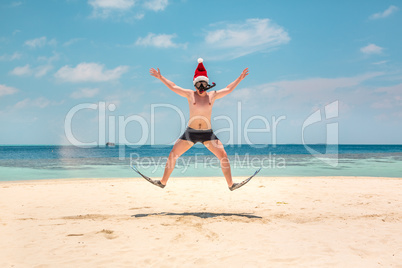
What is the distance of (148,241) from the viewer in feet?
14.0

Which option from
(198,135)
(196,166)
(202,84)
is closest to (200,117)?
(198,135)

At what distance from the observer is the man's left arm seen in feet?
19.2

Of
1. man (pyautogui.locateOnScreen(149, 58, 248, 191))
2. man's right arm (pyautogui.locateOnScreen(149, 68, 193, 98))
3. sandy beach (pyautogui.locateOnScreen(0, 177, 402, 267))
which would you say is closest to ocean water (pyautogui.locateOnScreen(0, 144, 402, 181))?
sandy beach (pyautogui.locateOnScreen(0, 177, 402, 267))

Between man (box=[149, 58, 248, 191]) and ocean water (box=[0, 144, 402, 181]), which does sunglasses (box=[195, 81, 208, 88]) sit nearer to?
man (box=[149, 58, 248, 191])

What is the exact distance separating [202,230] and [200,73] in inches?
114

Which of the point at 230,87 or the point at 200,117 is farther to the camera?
the point at 230,87

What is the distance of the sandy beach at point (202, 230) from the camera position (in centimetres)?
362

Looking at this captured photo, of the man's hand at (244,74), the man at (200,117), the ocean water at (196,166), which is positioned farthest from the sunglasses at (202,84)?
the ocean water at (196,166)

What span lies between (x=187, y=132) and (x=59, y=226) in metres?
2.71

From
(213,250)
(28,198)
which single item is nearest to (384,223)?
(213,250)

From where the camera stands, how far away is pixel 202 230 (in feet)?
15.8

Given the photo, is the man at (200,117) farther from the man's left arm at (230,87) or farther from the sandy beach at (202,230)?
the sandy beach at (202,230)

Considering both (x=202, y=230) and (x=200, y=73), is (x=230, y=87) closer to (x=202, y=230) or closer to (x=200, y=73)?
(x=200, y=73)

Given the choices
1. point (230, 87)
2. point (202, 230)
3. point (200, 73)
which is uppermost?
point (200, 73)
